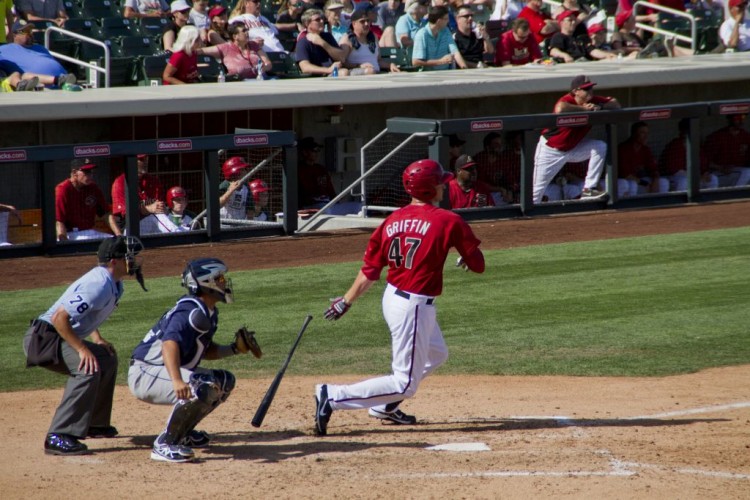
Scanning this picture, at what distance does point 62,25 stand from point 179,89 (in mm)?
2964

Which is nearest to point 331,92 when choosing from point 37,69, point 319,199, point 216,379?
point 319,199

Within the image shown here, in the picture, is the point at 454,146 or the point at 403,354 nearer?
the point at 403,354

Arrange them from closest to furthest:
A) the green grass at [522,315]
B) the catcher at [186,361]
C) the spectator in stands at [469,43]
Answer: the catcher at [186,361] → the green grass at [522,315] → the spectator in stands at [469,43]

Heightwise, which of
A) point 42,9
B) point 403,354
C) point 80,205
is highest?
point 42,9

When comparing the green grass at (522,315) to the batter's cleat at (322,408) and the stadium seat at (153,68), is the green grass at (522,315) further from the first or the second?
the stadium seat at (153,68)

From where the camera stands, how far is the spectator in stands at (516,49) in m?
17.7

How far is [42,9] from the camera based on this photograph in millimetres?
15727

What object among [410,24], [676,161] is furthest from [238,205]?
[676,161]

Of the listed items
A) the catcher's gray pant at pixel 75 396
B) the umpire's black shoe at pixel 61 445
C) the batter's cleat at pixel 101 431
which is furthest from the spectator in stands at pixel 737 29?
the umpire's black shoe at pixel 61 445

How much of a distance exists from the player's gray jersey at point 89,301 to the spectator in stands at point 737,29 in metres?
16.1

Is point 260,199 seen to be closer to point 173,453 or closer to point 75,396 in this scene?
point 75,396

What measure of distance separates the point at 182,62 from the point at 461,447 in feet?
31.4

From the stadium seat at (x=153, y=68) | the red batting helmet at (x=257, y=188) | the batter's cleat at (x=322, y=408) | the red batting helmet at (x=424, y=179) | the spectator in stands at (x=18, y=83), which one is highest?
the stadium seat at (x=153, y=68)

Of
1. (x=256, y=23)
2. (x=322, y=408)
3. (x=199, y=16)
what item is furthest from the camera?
(x=256, y=23)
